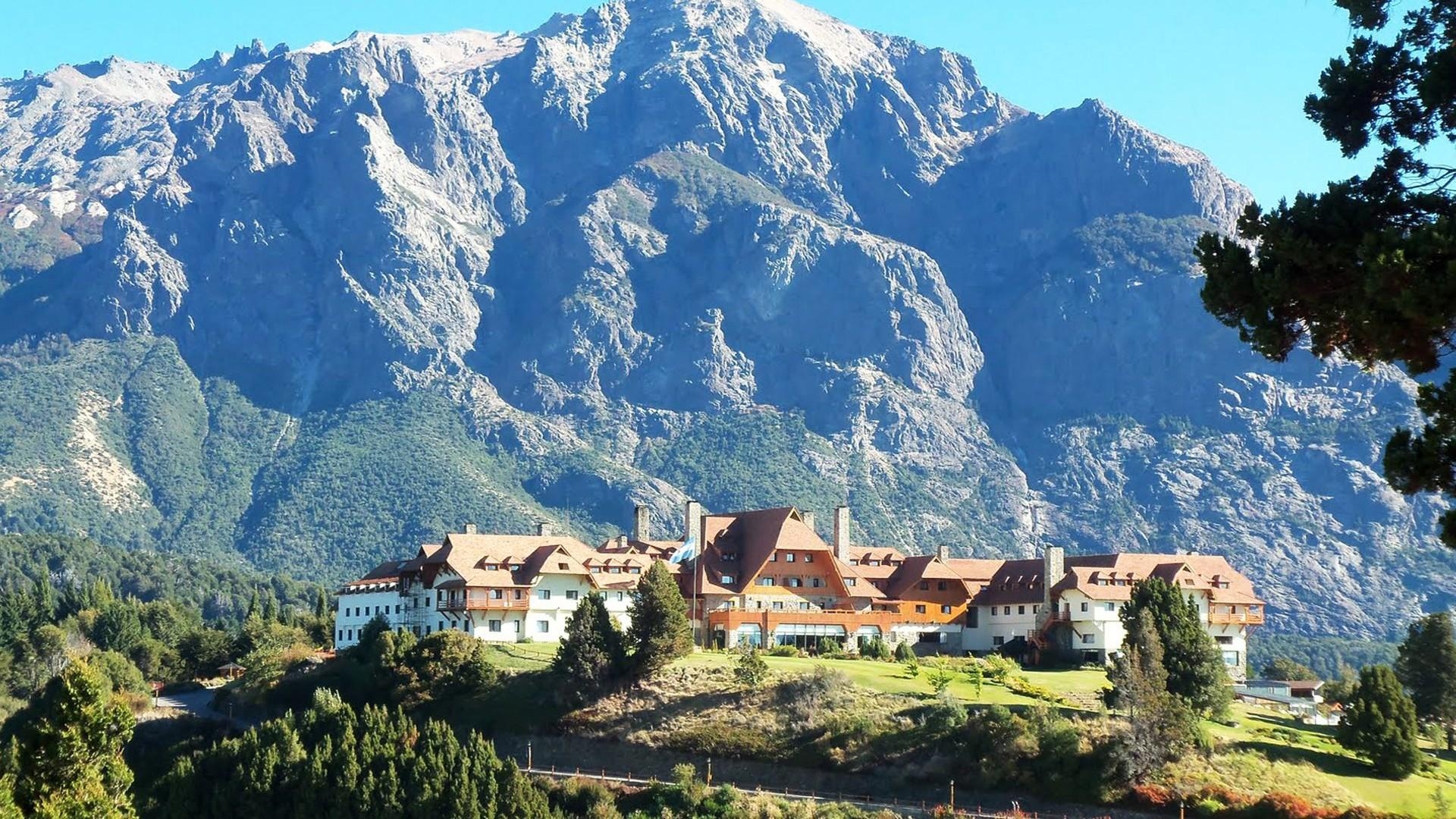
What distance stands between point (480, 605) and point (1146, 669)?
135 feet

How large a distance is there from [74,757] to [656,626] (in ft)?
135

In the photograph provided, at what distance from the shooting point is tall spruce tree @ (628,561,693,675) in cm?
8619

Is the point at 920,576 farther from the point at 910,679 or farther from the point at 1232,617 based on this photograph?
the point at 910,679

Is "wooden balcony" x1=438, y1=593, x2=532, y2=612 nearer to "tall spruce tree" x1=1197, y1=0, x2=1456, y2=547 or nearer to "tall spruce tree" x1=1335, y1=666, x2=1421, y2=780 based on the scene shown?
"tall spruce tree" x1=1335, y1=666, x2=1421, y2=780

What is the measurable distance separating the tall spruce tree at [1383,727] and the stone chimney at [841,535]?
40.8 m

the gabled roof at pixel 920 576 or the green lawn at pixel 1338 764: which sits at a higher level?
the gabled roof at pixel 920 576

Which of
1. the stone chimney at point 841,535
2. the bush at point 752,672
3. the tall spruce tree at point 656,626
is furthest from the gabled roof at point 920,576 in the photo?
the tall spruce tree at point 656,626

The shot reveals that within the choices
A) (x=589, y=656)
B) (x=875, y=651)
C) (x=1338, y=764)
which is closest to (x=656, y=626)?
(x=589, y=656)

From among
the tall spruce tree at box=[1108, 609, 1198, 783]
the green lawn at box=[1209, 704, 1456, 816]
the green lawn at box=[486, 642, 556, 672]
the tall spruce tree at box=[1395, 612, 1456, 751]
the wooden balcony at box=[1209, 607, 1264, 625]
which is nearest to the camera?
the green lawn at box=[1209, 704, 1456, 816]

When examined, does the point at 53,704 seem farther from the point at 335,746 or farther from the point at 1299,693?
the point at 1299,693

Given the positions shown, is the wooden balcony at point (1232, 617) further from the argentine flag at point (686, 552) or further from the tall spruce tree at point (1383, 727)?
the argentine flag at point (686, 552)

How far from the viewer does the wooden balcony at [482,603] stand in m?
102

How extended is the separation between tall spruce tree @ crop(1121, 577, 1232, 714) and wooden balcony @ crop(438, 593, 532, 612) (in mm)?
36786

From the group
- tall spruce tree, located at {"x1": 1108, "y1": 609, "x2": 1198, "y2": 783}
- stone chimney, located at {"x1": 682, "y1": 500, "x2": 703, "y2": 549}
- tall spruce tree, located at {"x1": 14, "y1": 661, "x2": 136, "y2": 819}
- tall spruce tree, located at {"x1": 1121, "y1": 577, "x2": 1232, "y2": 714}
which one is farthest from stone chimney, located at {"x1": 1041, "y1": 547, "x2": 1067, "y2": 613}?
tall spruce tree, located at {"x1": 14, "y1": 661, "x2": 136, "y2": 819}
